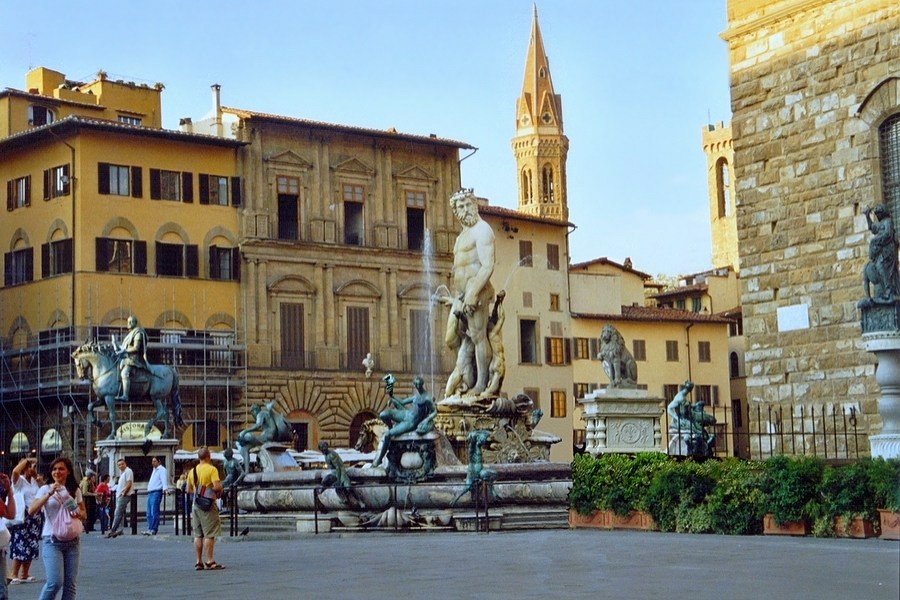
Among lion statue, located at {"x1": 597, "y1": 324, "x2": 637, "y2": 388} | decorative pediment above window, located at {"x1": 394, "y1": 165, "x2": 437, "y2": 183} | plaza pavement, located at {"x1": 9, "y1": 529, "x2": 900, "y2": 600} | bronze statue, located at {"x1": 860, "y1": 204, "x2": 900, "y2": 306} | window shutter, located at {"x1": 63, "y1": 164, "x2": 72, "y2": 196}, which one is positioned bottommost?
plaza pavement, located at {"x1": 9, "y1": 529, "x2": 900, "y2": 600}

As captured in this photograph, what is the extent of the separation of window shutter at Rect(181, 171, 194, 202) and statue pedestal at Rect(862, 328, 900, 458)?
3646 centimetres

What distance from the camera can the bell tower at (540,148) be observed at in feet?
326

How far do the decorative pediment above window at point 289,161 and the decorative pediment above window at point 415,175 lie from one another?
150 inches

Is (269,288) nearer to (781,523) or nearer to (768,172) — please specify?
(768,172)

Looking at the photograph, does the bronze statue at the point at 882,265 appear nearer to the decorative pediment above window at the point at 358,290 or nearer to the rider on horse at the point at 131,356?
the rider on horse at the point at 131,356

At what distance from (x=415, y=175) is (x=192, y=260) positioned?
9.82 m

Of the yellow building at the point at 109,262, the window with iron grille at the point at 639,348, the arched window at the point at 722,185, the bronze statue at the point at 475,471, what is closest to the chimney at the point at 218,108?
the yellow building at the point at 109,262

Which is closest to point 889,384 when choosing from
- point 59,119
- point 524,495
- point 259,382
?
point 524,495

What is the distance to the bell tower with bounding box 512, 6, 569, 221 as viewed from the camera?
99.4 m

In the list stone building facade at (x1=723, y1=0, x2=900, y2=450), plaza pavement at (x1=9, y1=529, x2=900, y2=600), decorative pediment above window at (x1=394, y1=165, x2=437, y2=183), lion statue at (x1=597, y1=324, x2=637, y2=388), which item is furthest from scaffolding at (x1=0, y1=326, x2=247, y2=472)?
plaza pavement at (x1=9, y1=529, x2=900, y2=600)

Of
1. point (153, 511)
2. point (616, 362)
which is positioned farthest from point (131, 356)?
point (616, 362)

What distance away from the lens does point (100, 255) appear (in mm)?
48031

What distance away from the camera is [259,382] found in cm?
4994

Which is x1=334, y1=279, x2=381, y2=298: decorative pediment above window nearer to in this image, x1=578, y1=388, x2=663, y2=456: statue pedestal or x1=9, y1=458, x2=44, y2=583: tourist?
x1=578, y1=388, x2=663, y2=456: statue pedestal
